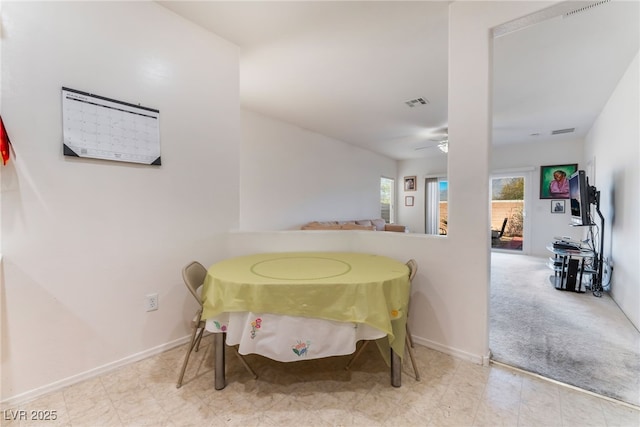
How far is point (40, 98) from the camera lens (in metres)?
1.58

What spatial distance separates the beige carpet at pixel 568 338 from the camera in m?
1.74

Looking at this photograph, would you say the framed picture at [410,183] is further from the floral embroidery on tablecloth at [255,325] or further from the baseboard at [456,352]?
the floral embroidery on tablecloth at [255,325]

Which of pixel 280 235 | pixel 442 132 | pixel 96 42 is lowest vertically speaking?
pixel 280 235

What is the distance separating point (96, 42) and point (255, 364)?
2.38m

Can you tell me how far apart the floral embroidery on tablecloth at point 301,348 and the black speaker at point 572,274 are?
150 inches

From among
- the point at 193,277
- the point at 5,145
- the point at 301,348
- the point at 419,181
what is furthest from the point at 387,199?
the point at 5,145

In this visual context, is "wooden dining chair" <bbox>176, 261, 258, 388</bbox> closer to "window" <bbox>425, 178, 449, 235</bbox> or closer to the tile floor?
the tile floor

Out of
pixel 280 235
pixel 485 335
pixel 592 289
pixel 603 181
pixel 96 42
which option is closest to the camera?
pixel 96 42

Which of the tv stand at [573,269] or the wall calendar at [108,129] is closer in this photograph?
the wall calendar at [108,129]

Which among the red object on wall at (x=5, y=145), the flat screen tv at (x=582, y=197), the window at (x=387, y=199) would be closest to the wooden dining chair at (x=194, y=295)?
the red object on wall at (x=5, y=145)

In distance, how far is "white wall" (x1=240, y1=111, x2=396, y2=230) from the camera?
161 inches

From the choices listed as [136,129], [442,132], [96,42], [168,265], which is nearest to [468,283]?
[168,265]

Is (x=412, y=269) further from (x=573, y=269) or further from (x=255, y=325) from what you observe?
(x=573, y=269)

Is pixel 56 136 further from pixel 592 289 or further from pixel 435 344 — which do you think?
pixel 592 289
